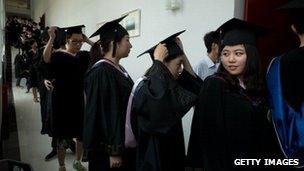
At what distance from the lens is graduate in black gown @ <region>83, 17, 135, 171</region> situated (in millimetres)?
2156

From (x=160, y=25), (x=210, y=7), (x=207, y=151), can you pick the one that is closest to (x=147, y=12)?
(x=160, y=25)

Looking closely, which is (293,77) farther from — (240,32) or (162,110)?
(162,110)

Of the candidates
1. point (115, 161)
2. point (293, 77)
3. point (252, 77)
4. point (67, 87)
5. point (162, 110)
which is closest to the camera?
point (293, 77)

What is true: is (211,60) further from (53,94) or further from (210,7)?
(53,94)

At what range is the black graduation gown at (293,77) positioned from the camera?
58.1 inches

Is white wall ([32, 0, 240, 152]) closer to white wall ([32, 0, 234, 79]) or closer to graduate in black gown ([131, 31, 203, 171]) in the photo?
white wall ([32, 0, 234, 79])

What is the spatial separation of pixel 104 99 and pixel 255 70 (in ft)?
3.41

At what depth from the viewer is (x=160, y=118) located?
1743mm

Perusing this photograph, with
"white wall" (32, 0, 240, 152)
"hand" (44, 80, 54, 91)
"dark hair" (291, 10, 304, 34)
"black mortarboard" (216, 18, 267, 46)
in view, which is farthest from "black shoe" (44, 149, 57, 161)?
"dark hair" (291, 10, 304, 34)

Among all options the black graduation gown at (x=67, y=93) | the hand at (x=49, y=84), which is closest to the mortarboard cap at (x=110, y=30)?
the black graduation gown at (x=67, y=93)

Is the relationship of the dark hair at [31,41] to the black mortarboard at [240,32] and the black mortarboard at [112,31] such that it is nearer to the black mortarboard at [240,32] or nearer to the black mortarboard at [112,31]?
the black mortarboard at [112,31]

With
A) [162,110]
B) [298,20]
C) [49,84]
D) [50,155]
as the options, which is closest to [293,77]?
[298,20]

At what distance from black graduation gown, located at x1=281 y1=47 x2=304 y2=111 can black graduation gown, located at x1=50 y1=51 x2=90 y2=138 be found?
254cm

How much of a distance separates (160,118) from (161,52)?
428 mm
